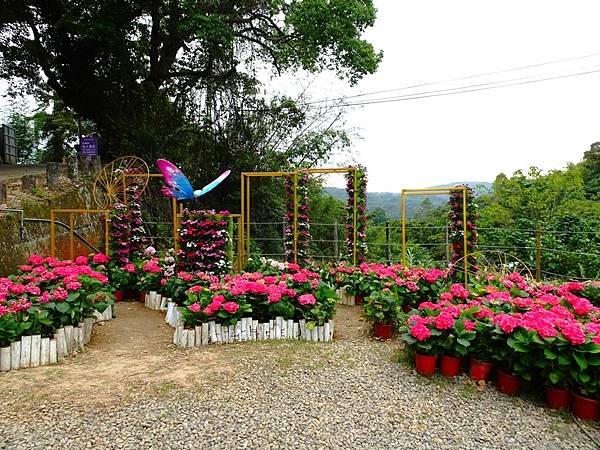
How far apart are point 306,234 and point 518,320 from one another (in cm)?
406

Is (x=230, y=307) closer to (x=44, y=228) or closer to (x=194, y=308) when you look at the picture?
(x=194, y=308)

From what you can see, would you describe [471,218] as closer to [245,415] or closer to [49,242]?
[245,415]

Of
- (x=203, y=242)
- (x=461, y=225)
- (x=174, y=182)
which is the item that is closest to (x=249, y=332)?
→ (x=203, y=242)

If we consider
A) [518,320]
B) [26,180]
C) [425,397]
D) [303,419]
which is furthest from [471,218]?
[26,180]

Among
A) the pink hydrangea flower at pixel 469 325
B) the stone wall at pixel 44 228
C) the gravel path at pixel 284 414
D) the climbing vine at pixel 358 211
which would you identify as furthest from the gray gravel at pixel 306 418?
the stone wall at pixel 44 228

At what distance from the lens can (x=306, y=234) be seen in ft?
21.7

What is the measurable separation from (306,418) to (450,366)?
3.87ft

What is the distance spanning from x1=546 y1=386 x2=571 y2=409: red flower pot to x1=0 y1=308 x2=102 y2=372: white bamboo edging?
3.50m

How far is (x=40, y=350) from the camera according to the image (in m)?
3.18

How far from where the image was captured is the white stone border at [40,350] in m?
3.06

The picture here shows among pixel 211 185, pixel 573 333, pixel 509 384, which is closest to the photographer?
pixel 573 333

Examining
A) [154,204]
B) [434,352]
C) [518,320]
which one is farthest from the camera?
[154,204]

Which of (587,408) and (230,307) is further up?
(230,307)

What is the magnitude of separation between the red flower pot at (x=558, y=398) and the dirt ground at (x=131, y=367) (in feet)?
5.18
